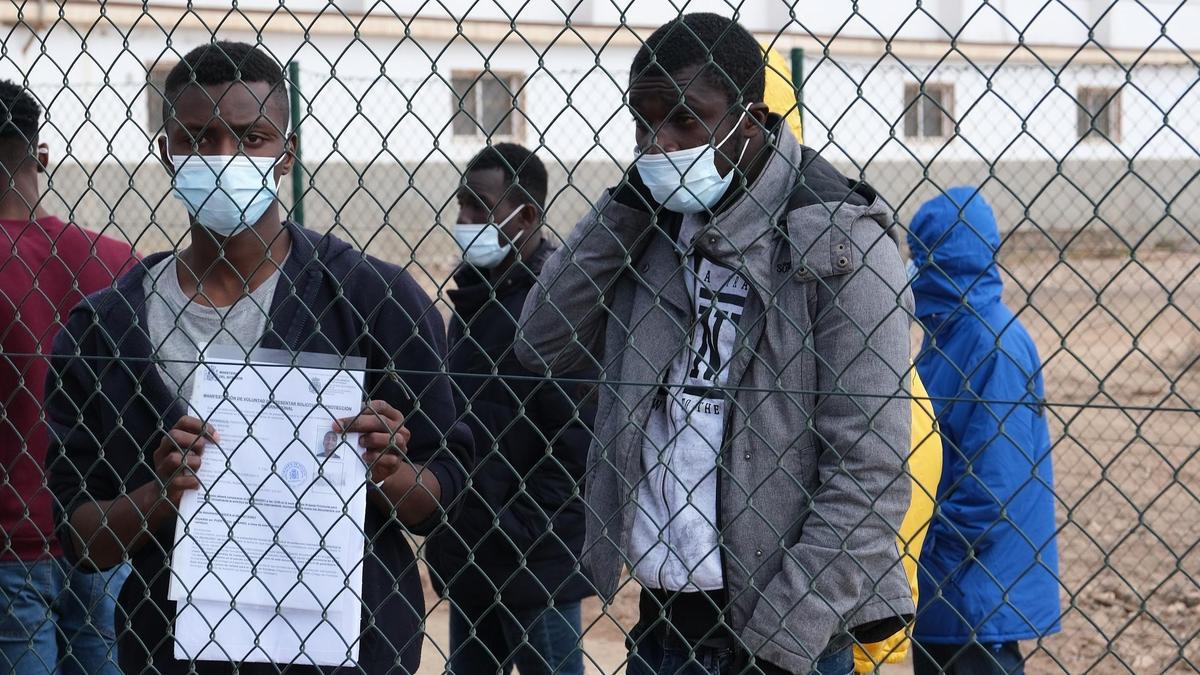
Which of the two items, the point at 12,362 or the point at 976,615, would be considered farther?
the point at 976,615

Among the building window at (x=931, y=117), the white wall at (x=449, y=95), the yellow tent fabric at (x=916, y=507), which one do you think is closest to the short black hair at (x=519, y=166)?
the yellow tent fabric at (x=916, y=507)

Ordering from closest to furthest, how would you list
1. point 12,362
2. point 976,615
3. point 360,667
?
point 360,667, point 12,362, point 976,615

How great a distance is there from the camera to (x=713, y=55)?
85.0 inches

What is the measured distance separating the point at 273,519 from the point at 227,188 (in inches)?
23.6

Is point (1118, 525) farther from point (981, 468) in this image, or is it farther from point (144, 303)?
point (144, 303)

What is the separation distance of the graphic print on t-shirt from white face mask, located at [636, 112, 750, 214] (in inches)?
4.9

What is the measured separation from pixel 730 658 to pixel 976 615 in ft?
4.55

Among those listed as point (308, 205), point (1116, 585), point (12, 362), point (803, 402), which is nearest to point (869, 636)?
point (803, 402)

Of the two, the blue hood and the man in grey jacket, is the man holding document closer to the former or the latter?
the man in grey jacket

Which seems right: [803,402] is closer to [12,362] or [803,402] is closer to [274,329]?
[274,329]

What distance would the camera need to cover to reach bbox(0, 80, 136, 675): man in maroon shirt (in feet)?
10.4

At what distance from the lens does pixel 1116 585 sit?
19.0 ft

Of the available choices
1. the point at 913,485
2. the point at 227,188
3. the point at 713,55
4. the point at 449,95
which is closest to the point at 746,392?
the point at 913,485

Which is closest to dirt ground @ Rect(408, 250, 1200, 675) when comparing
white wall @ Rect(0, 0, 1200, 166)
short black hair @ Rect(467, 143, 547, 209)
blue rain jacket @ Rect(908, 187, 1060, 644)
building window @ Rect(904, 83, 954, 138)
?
blue rain jacket @ Rect(908, 187, 1060, 644)
